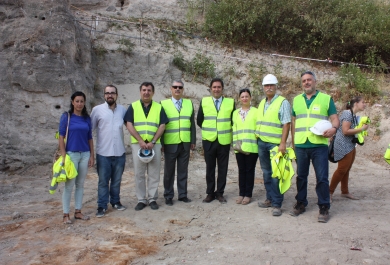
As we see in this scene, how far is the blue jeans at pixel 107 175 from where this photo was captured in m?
5.37

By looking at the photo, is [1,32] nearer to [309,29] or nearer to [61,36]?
[61,36]

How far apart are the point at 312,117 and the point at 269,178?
1.24m

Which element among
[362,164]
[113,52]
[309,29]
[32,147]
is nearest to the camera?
[32,147]

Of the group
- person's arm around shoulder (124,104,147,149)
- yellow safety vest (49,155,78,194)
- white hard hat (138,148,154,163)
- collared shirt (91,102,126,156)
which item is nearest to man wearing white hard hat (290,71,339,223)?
white hard hat (138,148,154,163)

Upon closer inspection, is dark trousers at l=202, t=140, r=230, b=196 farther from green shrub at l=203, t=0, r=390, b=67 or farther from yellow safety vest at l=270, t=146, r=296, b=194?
green shrub at l=203, t=0, r=390, b=67

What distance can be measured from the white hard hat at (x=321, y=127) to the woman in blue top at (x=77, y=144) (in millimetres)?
3233

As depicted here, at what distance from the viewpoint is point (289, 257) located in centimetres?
377

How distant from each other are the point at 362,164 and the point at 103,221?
22.2 ft

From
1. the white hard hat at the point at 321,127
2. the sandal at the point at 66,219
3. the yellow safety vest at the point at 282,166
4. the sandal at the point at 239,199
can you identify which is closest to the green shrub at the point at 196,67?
the sandal at the point at 239,199

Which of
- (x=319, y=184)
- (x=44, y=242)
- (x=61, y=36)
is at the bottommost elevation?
(x=44, y=242)

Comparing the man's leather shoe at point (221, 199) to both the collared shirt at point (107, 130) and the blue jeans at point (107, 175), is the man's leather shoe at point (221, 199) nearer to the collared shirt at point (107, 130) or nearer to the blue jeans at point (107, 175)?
the blue jeans at point (107, 175)

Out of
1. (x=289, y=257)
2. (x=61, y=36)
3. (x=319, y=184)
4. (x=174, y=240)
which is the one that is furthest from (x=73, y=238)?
(x=61, y=36)

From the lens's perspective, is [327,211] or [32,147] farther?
[32,147]

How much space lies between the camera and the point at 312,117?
488cm
